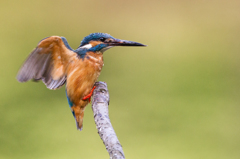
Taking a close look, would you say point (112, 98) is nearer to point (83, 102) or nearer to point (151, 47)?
point (151, 47)

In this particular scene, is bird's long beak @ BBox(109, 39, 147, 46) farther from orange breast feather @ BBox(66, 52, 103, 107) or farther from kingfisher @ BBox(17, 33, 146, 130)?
orange breast feather @ BBox(66, 52, 103, 107)

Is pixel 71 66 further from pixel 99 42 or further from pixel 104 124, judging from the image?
pixel 104 124

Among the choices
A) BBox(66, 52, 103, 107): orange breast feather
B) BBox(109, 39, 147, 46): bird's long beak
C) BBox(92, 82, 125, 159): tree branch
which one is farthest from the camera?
BBox(66, 52, 103, 107): orange breast feather

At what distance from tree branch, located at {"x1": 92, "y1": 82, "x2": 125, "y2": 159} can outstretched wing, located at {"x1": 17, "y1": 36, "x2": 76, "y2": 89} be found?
0.59 feet

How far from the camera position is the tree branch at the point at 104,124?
0.95 m

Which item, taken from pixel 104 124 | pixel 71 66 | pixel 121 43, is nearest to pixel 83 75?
pixel 71 66

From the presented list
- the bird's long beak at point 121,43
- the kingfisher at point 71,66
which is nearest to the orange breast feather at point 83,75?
the kingfisher at point 71,66

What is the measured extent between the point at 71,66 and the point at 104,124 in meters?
0.53

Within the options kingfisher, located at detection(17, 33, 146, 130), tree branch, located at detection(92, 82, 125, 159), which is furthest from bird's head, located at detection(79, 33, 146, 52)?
tree branch, located at detection(92, 82, 125, 159)

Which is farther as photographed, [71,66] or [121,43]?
[71,66]

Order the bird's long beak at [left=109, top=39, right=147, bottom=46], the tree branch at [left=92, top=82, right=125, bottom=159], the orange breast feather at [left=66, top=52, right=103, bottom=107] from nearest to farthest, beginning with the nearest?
the tree branch at [left=92, top=82, right=125, bottom=159]
the bird's long beak at [left=109, top=39, right=147, bottom=46]
the orange breast feather at [left=66, top=52, right=103, bottom=107]

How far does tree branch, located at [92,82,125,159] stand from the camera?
37.3 inches

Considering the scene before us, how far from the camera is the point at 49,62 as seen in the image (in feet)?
Result: 5.12

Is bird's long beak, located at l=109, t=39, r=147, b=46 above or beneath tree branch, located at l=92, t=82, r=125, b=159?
above
